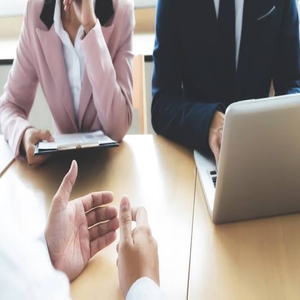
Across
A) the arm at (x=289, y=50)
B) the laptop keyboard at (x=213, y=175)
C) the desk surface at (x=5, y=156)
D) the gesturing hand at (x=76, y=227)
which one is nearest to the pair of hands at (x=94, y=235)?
the gesturing hand at (x=76, y=227)

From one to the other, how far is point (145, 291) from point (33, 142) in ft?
1.88

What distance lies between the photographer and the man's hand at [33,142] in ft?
3.75

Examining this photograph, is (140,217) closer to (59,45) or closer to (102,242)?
(102,242)

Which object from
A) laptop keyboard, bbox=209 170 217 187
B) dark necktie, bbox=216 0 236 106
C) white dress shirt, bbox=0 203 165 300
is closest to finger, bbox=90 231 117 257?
white dress shirt, bbox=0 203 165 300

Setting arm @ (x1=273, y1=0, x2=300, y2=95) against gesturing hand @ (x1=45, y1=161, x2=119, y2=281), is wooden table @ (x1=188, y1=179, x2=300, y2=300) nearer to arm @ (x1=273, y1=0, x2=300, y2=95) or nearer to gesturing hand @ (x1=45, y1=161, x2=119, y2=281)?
gesturing hand @ (x1=45, y1=161, x2=119, y2=281)

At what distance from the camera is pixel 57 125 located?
1.41m

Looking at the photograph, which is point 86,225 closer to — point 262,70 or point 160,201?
point 160,201

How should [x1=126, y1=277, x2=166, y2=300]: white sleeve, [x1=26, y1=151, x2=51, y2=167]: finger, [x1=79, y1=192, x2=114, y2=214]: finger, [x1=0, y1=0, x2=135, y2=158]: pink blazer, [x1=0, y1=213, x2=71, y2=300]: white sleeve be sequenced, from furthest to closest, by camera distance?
[x1=0, y1=0, x2=135, y2=158]: pink blazer → [x1=26, y1=151, x2=51, y2=167]: finger → [x1=79, y1=192, x2=114, y2=214]: finger → [x1=126, y1=277, x2=166, y2=300]: white sleeve → [x1=0, y1=213, x2=71, y2=300]: white sleeve

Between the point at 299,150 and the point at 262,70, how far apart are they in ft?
1.91

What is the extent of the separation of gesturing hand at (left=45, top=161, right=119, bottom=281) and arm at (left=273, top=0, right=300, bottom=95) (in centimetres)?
67

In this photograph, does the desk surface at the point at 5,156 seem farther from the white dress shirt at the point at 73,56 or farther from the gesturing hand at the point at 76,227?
the gesturing hand at the point at 76,227

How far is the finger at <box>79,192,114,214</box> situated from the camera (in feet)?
3.00

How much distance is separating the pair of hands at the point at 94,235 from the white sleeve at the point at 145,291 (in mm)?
17

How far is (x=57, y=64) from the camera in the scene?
1.31m
